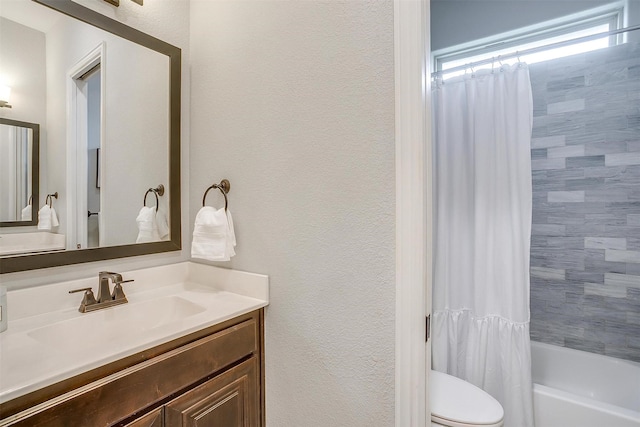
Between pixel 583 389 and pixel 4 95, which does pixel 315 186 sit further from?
pixel 583 389

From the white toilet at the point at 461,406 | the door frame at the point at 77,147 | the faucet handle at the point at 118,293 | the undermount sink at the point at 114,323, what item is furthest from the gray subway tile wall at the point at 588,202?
the door frame at the point at 77,147

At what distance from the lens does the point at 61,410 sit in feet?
2.10

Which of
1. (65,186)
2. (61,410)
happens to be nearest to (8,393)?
(61,410)

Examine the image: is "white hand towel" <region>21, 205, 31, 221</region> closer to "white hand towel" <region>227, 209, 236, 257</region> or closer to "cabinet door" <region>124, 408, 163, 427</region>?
"white hand towel" <region>227, 209, 236, 257</region>

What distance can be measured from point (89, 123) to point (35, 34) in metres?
0.30

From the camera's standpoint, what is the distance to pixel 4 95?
924 millimetres

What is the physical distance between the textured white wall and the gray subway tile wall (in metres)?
1.72

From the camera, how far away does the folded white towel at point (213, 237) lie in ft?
3.83

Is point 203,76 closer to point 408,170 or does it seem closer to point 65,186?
point 65,186

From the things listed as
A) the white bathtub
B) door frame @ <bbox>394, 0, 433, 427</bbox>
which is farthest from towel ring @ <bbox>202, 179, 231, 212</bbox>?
the white bathtub

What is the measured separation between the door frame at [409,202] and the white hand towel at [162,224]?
1.04 meters

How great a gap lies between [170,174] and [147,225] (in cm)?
25

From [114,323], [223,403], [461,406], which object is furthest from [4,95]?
[461,406]

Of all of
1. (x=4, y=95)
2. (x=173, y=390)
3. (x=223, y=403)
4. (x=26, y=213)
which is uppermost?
(x=4, y=95)
